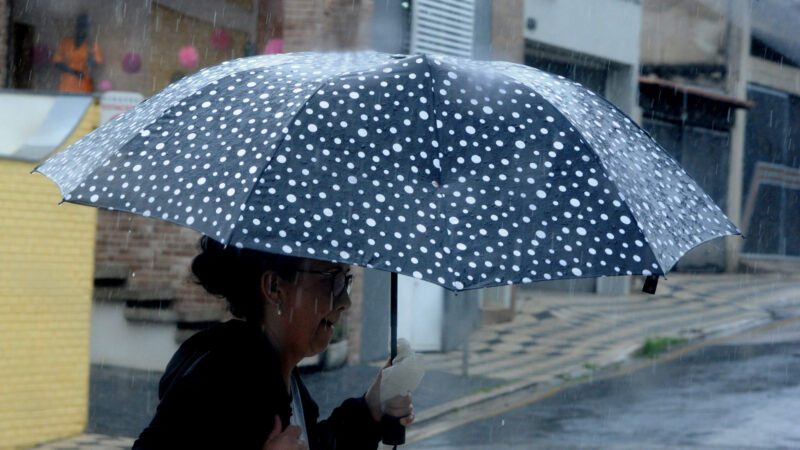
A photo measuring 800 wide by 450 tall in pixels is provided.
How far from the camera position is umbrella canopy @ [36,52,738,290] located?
2.45 metres

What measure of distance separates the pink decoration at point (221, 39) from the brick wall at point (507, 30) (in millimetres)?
3547

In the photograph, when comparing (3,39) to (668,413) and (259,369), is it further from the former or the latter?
(259,369)

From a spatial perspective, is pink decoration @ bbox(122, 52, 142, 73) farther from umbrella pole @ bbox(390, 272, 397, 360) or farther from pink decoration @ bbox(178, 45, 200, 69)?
Result: umbrella pole @ bbox(390, 272, 397, 360)

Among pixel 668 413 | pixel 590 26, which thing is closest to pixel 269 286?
pixel 668 413

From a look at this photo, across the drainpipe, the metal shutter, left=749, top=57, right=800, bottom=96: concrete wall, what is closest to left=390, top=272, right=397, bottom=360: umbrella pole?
the metal shutter

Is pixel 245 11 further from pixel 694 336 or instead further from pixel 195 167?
pixel 195 167

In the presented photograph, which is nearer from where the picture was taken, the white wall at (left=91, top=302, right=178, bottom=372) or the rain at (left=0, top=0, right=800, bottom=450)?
the rain at (left=0, top=0, right=800, bottom=450)

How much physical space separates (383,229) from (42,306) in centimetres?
620

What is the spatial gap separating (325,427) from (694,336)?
12.7 m

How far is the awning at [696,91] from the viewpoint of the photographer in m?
20.4

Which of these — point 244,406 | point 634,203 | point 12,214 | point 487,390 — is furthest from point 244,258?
point 487,390

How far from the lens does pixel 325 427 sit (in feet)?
9.78

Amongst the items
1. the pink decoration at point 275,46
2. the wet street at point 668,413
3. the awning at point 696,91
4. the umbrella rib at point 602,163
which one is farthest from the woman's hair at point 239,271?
the awning at point 696,91

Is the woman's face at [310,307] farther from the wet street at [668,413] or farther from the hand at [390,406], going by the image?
the wet street at [668,413]
